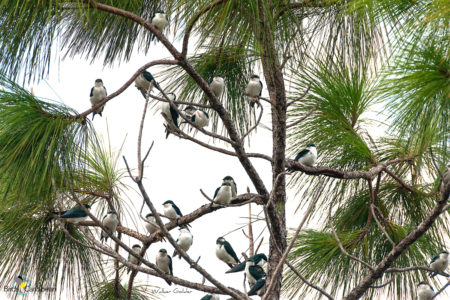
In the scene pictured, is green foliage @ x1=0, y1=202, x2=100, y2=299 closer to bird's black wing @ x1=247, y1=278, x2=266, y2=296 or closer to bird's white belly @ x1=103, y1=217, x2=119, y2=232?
bird's white belly @ x1=103, y1=217, x2=119, y2=232

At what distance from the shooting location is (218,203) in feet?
6.38

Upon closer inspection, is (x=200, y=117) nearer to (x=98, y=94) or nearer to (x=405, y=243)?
(x=98, y=94)

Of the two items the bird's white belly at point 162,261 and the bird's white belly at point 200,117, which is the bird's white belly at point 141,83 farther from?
the bird's white belly at point 162,261

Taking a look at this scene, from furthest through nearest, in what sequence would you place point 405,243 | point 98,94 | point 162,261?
point 162,261
point 98,94
point 405,243

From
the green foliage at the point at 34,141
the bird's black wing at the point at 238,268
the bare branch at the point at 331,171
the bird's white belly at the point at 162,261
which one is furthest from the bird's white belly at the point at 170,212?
the green foliage at the point at 34,141

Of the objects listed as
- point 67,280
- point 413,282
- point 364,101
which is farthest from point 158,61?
point 413,282

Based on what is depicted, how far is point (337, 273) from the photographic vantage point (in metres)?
2.21

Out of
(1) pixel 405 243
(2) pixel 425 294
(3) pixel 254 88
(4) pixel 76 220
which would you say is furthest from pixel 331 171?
(4) pixel 76 220

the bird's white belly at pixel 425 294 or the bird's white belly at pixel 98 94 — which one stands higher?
the bird's white belly at pixel 98 94

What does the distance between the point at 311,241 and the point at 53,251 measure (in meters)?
0.90

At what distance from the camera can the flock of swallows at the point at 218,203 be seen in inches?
82.4

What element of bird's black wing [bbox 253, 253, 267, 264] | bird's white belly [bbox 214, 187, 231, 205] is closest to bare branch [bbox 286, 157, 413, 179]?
bird's white belly [bbox 214, 187, 231, 205]

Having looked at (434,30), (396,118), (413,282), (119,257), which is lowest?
(413,282)

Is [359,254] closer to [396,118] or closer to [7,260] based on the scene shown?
[396,118]
